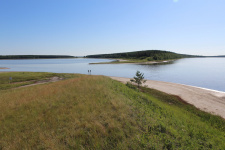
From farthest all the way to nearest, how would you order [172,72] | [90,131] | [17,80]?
[172,72]
[17,80]
[90,131]

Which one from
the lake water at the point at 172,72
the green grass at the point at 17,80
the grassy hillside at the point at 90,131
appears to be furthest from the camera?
the lake water at the point at 172,72

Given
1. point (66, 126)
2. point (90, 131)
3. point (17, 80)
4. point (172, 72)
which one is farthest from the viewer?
point (172, 72)

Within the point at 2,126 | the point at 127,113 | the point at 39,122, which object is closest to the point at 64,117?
the point at 39,122

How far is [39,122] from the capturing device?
7055mm

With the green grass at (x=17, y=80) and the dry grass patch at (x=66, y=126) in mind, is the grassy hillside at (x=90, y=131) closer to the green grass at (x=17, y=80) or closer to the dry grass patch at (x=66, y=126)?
the dry grass patch at (x=66, y=126)

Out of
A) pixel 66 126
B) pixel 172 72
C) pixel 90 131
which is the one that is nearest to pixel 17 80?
pixel 66 126

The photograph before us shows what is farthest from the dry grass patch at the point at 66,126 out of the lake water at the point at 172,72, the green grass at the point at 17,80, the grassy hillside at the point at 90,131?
the lake water at the point at 172,72

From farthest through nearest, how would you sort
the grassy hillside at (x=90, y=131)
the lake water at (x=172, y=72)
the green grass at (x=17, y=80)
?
the lake water at (x=172, y=72)
the green grass at (x=17, y=80)
the grassy hillside at (x=90, y=131)

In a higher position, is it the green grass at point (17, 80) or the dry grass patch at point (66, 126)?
the dry grass patch at point (66, 126)

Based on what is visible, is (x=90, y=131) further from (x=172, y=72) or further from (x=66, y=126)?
(x=172, y=72)

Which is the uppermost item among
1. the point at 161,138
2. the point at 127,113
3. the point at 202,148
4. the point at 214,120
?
the point at 127,113

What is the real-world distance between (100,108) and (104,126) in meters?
2.08

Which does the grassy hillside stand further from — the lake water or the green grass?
the lake water

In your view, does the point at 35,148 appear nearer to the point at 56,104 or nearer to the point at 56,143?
the point at 56,143
